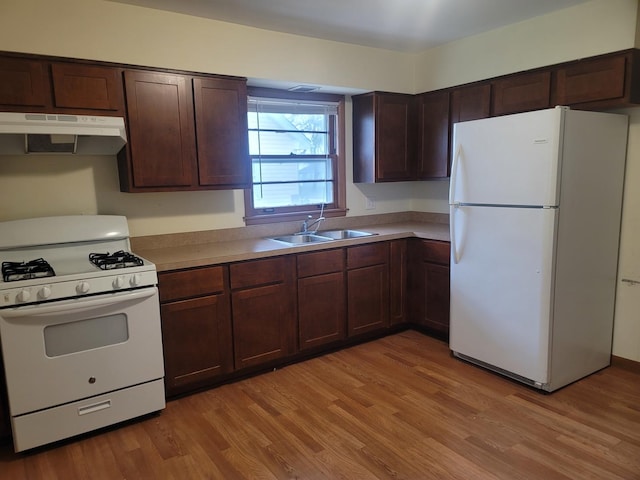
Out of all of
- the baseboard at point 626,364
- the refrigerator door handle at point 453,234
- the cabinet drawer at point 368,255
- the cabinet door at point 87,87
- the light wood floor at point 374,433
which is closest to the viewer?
the light wood floor at point 374,433

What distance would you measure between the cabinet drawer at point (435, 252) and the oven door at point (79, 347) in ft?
6.86

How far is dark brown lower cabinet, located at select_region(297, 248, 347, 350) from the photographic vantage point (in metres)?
3.15

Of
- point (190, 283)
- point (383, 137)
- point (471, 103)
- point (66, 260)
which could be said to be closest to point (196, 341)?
point (190, 283)

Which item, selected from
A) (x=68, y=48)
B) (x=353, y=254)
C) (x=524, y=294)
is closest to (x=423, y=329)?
(x=353, y=254)

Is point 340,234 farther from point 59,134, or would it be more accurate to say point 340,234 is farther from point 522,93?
point 59,134

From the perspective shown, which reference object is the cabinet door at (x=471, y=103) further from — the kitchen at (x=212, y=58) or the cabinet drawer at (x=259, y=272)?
the cabinet drawer at (x=259, y=272)

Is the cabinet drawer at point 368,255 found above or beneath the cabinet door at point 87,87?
beneath

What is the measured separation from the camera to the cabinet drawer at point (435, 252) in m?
3.41

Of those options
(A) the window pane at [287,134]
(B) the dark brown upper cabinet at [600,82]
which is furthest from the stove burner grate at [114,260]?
(B) the dark brown upper cabinet at [600,82]

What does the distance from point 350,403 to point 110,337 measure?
140cm

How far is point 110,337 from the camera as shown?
2.35 meters

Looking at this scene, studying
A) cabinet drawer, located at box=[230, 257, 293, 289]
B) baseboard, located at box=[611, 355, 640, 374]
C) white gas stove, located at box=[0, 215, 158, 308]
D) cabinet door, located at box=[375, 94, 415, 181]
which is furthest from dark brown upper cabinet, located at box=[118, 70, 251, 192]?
baseboard, located at box=[611, 355, 640, 374]

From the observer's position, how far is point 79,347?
227 cm

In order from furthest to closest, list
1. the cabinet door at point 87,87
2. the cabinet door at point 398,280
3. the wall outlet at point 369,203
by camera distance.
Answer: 1. the wall outlet at point 369,203
2. the cabinet door at point 398,280
3. the cabinet door at point 87,87
